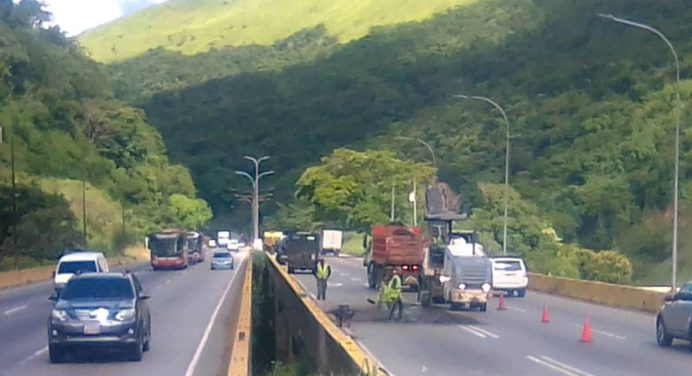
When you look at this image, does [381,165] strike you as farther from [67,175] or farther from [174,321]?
[174,321]

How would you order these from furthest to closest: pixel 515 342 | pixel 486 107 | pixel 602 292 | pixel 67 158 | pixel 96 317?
1. pixel 486 107
2. pixel 67 158
3. pixel 602 292
4. pixel 515 342
5. pixel 96 317

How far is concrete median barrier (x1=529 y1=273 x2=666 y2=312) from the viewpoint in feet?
131

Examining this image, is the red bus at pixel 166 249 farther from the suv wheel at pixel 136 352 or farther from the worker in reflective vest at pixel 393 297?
the suv wheel at pixel 136 352

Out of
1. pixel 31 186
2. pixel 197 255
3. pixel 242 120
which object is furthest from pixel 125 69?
pixel 31 186

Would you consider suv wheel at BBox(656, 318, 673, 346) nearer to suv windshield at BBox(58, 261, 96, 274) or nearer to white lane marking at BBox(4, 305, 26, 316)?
suv windshield at BBox(58, 261, 96, 274)

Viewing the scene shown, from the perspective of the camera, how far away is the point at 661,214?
272ft

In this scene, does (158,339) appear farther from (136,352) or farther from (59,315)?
(59,315)

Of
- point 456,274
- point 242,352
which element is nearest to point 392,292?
point 456,274

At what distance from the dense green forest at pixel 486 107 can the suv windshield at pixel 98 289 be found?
4579 centimetres

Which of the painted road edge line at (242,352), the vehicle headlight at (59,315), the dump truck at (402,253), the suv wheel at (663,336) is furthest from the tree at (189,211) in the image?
the vehicle headlight at (59,315)

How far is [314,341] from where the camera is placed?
22.4 m

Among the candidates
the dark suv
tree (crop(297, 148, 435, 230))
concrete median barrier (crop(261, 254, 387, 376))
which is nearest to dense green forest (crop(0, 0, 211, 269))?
tree (crop(297, 148, 435, 230))

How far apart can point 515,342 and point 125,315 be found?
974 centimetres

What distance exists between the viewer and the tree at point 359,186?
11119 centimetres
